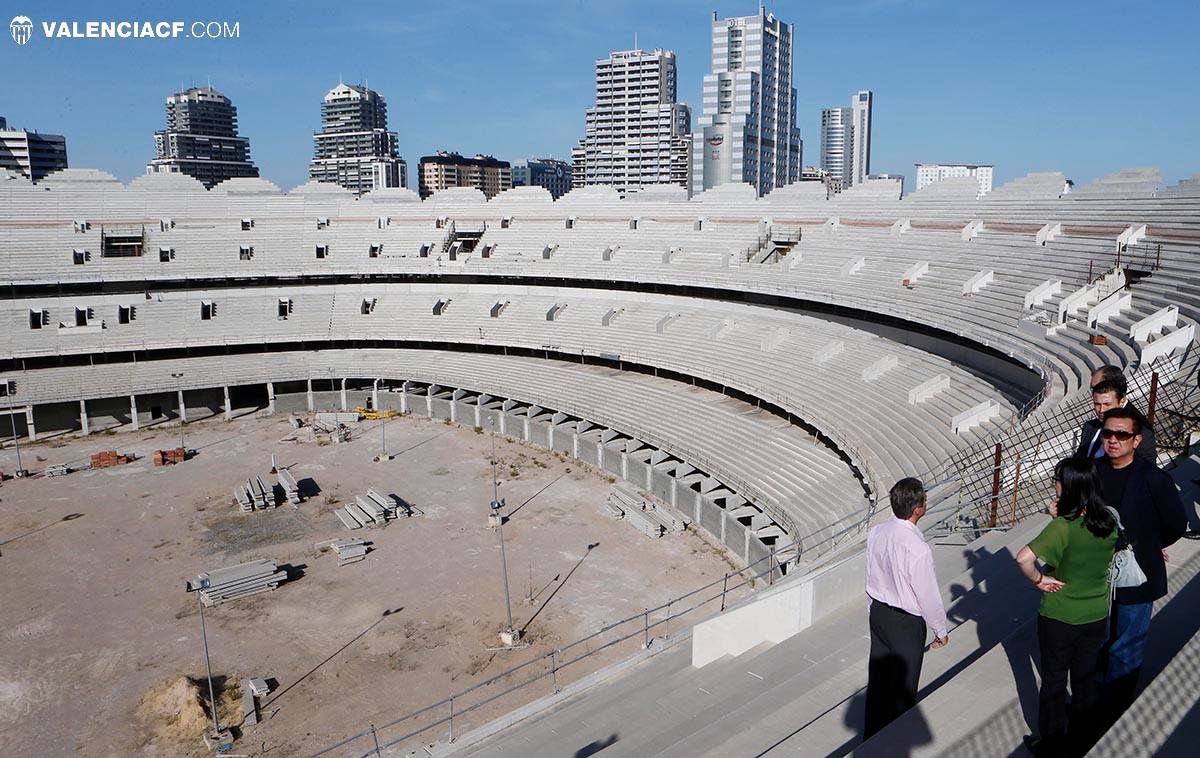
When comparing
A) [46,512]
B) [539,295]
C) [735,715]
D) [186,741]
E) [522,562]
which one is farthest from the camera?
[539,295]

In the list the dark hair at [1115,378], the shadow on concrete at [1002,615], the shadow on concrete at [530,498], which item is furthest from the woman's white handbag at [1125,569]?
the shadow on concrete at [530,498]

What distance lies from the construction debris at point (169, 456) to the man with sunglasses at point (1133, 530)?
114ft

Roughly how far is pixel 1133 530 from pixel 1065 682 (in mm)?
1181

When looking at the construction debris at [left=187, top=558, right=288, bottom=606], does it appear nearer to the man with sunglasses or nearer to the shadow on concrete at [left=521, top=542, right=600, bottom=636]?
the shadow on concrete at [left=521, top=542, right=600, bottom=636]

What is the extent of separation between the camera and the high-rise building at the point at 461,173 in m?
152

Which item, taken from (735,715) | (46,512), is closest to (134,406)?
(46,512)

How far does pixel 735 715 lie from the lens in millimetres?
8539

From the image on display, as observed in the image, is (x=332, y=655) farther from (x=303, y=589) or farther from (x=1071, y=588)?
(x=1071, y=588)

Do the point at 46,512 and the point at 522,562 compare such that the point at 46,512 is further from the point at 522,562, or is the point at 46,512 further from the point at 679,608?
the point at 679,608

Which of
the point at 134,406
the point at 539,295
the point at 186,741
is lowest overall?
the point at 186,741

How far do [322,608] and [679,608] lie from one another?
30.7 feet

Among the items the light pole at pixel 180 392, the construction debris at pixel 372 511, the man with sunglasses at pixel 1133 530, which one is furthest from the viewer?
the light pole at pixel 180 392

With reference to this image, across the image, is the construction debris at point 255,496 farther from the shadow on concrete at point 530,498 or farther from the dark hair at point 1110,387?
the dark hair at point 1110,387

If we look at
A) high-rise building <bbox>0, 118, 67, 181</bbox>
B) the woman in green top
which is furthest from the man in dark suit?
high-rise building <bbox>0, 118, 67, 181</bbox>
